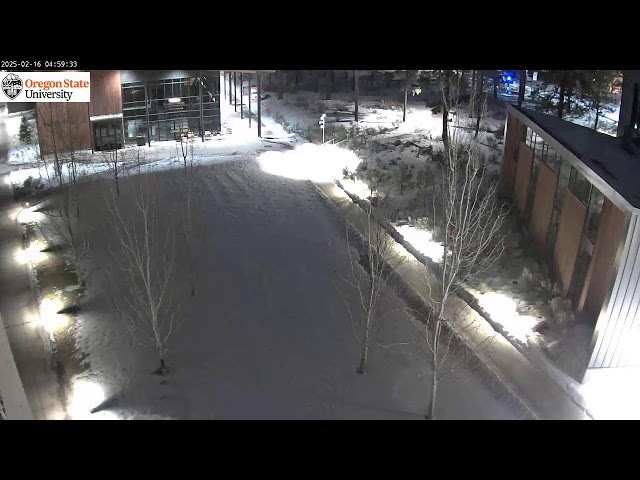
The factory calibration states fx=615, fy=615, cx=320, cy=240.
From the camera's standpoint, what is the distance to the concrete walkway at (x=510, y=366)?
1168cm

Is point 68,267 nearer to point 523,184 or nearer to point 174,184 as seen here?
point 174,184

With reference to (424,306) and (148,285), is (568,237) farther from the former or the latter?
(148,285)

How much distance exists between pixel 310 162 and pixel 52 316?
45.4ft

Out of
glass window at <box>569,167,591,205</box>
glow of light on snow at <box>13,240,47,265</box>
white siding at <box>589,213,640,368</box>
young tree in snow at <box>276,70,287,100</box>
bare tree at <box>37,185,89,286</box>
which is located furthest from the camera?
young tree in snow at <box>276,70,287,100</box>

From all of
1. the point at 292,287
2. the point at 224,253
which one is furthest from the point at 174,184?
the point at 292,287

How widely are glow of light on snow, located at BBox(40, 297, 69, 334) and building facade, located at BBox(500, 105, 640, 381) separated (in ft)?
39.9

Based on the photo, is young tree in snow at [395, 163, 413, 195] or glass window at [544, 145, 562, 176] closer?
glass window at [544, 145, 562, 176]

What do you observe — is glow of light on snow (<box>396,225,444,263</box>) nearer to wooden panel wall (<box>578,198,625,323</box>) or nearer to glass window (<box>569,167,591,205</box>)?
glass window (<box>569,167,591,205</box>)

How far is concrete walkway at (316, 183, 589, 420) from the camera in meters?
11.7

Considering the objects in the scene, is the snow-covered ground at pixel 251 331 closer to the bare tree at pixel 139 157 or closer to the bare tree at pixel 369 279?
the bare tree at pixel 369 279

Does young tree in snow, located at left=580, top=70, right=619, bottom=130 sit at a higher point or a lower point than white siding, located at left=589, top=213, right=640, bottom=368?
higher

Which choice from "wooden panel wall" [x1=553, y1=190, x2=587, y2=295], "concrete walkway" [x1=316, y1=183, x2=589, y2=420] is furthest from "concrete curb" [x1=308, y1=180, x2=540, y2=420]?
"wooden panel wall" [x1=553, y1=190, x2=587, y2=295]
